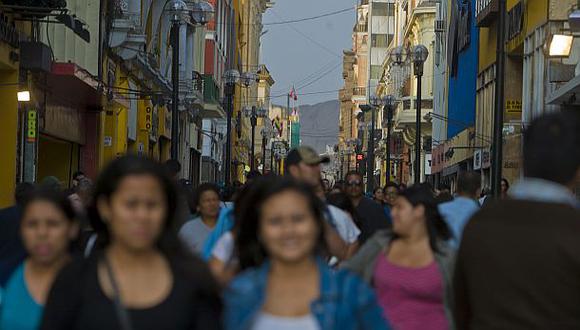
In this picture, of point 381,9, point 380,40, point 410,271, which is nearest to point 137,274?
point 410,271

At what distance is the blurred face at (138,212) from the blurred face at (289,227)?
0.39 m

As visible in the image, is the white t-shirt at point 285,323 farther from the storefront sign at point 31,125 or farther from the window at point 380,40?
the window at point 380,40

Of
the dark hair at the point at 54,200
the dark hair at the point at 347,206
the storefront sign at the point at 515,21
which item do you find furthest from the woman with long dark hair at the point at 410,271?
the storefront sign at the point at 515,21

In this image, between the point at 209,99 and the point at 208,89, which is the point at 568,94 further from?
the point at 208,89

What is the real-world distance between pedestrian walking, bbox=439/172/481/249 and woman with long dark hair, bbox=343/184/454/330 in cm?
82

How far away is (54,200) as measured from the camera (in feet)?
18.3

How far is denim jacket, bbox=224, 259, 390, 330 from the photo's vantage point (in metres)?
4.52

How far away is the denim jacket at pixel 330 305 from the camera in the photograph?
452 centimetres

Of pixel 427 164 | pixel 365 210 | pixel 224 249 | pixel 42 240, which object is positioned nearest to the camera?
pixel 42 240

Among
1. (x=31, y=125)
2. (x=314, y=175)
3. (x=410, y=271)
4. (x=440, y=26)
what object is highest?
(x=440, y=26)

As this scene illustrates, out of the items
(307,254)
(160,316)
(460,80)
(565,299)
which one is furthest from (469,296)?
(460,80)

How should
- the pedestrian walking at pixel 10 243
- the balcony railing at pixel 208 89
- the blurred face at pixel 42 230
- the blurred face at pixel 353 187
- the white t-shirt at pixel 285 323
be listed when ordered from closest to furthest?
the white t-shirt at pixel 285 323 < the blurred face at pixel 42 230 < the pedestrian walking at pixel 10 243 < the blurred face at pixel 353 187 < the balcony railing at pixel 208 89

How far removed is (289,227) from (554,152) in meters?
1.09

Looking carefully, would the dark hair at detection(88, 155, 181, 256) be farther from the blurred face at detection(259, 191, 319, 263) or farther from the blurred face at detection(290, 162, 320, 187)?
the blurred face at detection(290, 162, 320, 187)
